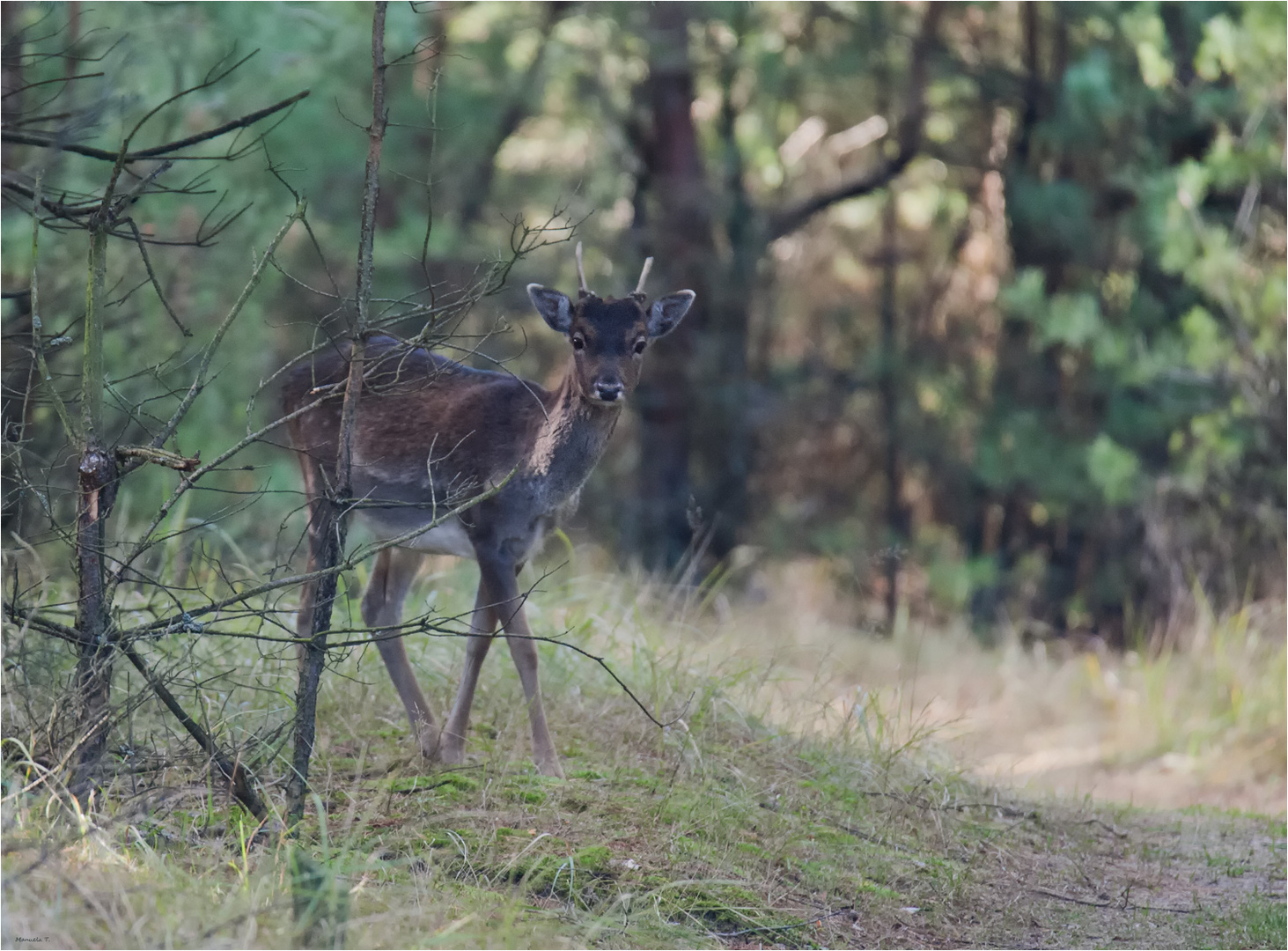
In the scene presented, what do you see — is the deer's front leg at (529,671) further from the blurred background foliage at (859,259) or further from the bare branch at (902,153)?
the bare branch at (902,153)

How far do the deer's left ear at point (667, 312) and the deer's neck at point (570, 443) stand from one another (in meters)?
0.40

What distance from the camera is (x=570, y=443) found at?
613 cm

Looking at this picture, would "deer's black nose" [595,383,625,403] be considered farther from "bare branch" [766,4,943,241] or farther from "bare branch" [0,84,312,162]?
"bare branch" [766,4,943,241]

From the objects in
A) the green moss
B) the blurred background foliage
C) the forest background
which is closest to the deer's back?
the green moss

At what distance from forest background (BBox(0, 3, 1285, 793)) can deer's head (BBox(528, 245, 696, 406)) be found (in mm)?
3850

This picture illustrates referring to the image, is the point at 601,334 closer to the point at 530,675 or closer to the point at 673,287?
the point at 530,675

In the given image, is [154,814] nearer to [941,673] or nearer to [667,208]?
[941,673]

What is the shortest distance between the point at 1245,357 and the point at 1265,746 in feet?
10.9

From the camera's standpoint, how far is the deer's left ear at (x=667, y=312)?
627 centimetres

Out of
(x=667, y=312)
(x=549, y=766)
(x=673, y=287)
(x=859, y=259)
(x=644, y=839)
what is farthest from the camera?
(x=859, y=259)

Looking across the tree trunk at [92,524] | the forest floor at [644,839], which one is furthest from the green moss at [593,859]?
the tree trunk at [92,524]

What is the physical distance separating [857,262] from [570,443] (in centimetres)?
1187

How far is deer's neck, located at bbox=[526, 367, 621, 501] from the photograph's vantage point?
6.11m

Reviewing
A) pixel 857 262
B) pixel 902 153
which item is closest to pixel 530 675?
pixel 902 153
